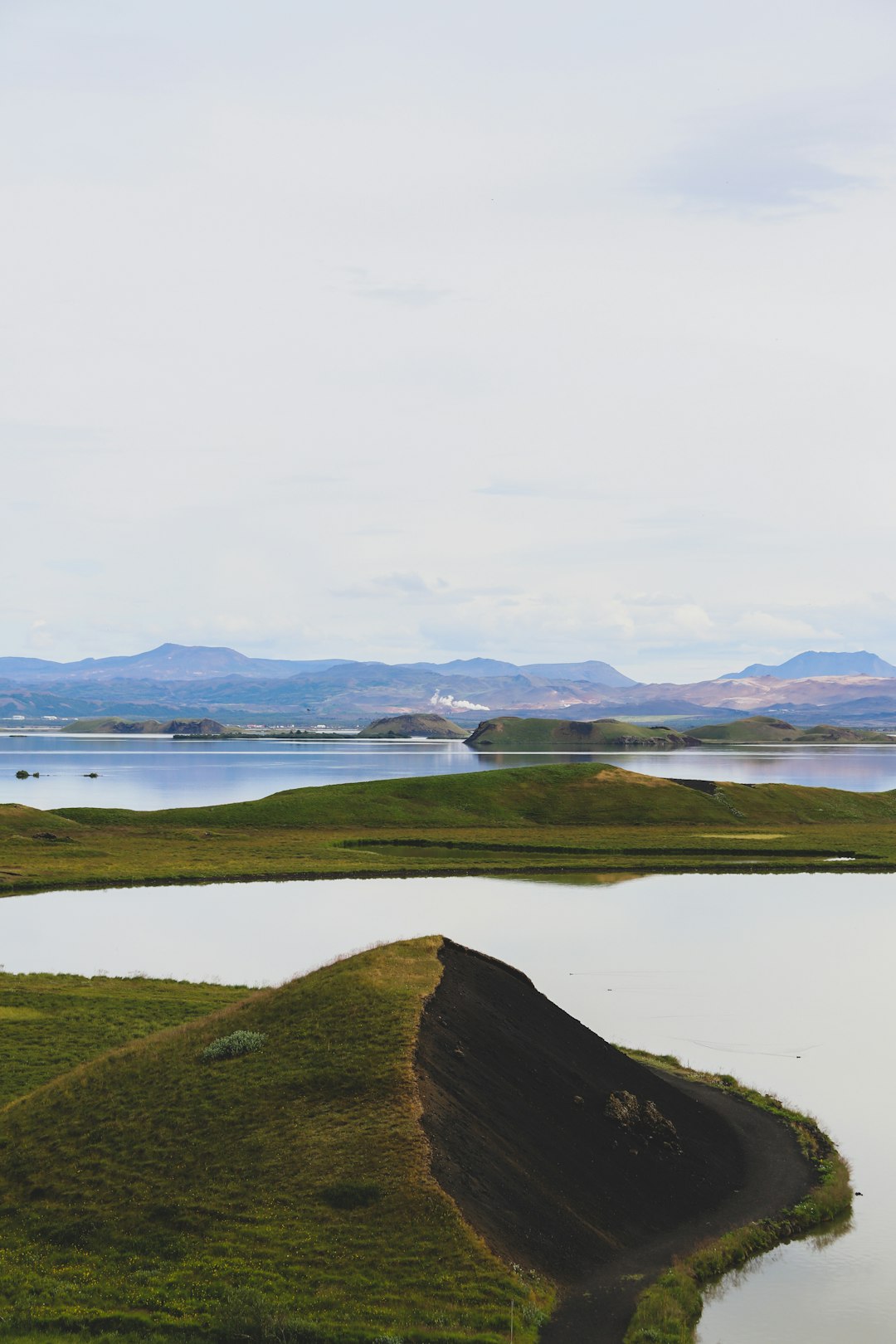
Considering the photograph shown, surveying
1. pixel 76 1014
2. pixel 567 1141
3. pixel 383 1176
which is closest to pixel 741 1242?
pixel 567 1141

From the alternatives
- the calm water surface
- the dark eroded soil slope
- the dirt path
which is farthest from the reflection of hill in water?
the dark eroded soil slope

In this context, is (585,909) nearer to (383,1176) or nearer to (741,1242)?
(741,1242)

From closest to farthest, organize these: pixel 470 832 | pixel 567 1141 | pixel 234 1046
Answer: pixel 567 1141 → pixel 234 1046 → pixel 470 832

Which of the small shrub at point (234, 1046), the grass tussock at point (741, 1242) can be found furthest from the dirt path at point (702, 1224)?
the small shrub at point (234, 1046)

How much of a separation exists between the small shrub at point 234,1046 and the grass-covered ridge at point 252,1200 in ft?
0.65

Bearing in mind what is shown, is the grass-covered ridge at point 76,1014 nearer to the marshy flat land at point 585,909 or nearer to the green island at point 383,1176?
the marshy flat land at point 585,909

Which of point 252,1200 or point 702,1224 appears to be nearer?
point 252,1200

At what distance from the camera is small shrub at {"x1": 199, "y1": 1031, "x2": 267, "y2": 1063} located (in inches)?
1227

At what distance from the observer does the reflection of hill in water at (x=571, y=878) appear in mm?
88875

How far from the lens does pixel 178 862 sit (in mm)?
97875

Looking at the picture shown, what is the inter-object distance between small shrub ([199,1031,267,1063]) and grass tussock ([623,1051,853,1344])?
12541 mm

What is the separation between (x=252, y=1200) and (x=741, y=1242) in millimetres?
11912

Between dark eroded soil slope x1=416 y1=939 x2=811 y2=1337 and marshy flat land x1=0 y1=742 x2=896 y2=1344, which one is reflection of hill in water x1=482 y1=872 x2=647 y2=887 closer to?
marshy flat land x1=0 y1=742 x2=896 y2=1344

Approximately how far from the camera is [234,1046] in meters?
31.3
